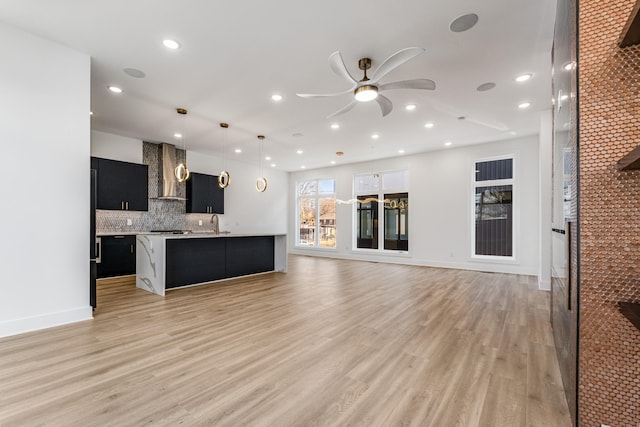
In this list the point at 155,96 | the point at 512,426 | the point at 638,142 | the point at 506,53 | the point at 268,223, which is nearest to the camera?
the point at 638,142

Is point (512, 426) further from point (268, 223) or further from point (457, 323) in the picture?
point (268, 223)

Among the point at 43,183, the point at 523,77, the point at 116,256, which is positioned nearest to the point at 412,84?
the point at 523,77

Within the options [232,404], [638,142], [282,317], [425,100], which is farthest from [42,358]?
[425,100]

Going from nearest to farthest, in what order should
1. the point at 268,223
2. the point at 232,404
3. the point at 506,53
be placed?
the point at 232,404 → the point at 506,53 → the point at 268,223

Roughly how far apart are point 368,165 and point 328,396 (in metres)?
8.02

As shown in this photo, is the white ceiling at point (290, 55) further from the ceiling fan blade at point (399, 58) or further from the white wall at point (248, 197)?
the white wall at point (248, 197)

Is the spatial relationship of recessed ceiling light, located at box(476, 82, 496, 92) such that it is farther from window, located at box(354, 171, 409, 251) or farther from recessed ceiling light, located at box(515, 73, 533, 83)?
window, located at box(354, 171, 409, 251)

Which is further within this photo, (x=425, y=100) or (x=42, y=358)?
(x=425, y=100)

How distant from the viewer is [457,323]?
3430 millimetres

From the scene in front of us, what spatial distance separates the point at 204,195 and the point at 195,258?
3.18 meters

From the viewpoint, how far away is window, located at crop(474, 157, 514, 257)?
274 inches

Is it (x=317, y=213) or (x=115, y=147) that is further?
(x=317, y=213)

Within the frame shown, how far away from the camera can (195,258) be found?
17.7 feet

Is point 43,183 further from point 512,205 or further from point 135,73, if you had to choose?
point 512,205
